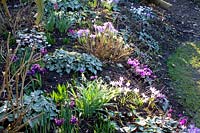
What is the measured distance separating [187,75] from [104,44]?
1.27 m

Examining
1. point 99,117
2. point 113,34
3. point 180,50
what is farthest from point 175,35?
point 99,117

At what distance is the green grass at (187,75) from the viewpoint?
4.13m

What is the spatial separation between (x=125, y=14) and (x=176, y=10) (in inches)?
77.4

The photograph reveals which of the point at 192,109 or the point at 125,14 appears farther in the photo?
the point at 125,14

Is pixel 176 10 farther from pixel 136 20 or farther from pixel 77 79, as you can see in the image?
pixel 77 79

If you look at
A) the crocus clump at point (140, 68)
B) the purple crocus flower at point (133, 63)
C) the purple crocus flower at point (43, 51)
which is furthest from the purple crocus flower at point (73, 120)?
the purple crocus flower at point (133, 63)

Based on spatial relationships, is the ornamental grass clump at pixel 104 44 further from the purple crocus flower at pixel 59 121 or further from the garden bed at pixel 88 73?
the purple crocus flower at pixel 59 121

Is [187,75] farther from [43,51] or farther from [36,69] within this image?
[36,69]

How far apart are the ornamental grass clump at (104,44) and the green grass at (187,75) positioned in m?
0.75

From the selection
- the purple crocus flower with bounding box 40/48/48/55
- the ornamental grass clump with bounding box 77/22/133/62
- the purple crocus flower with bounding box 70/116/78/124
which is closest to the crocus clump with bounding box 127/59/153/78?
the ornamental grass clump with bounding box 77/22/133/62

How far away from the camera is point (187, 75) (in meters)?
4.91

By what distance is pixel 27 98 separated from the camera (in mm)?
3074

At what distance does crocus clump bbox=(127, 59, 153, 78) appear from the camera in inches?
164

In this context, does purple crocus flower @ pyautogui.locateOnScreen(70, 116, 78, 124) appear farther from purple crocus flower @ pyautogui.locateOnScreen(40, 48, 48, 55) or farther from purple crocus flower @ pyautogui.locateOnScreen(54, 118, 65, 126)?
purple crocus flower @ pyautogui.locateOnScreen(40, 48, 48, 55)
